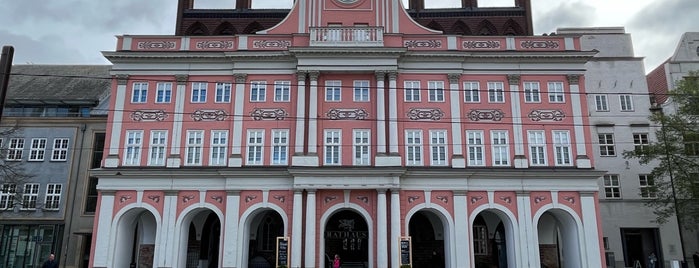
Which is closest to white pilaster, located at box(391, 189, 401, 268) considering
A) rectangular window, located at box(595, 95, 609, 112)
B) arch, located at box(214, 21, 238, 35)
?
arch, located at box(214, 21, 238, 35)

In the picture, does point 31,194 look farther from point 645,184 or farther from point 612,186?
point 645,184

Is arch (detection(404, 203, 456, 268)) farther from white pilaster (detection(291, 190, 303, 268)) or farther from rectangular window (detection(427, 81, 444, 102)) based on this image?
rectangular window (detection(427, 81, 444, 102))

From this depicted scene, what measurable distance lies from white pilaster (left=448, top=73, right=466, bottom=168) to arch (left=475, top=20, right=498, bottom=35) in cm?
850

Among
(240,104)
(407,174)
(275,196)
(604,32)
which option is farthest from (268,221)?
(604,32)

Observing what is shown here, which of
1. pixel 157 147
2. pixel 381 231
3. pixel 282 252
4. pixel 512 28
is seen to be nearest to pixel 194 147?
pixel 157 147

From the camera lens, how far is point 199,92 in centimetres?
3381

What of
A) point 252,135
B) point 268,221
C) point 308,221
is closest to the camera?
point 308,221

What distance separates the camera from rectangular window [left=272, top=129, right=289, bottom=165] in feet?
106

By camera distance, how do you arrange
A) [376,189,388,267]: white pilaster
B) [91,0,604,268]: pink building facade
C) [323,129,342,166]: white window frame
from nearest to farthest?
[376,189,388,267]: white pilaster → [91,0,604,268]: pink building facade → [323,129,342,166]: white window frame

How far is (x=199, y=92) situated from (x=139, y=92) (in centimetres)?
376

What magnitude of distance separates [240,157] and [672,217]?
3116cm

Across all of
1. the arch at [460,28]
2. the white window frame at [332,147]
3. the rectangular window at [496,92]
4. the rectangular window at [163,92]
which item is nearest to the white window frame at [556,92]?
the rectangular window at [496,92]

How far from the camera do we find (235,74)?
3372cm

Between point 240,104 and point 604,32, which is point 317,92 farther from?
point 604,32
